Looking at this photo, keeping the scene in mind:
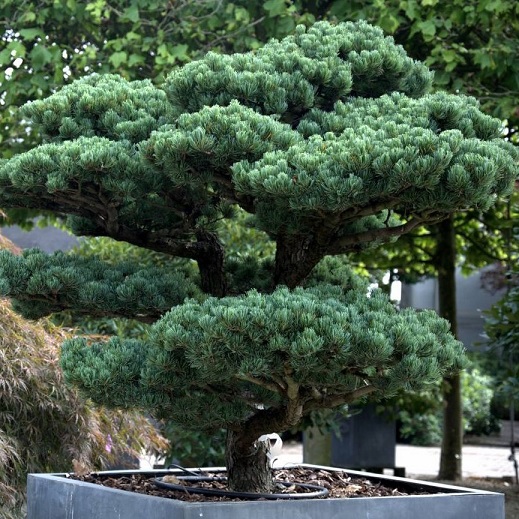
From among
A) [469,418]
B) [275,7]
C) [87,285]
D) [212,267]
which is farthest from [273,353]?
[469,418]

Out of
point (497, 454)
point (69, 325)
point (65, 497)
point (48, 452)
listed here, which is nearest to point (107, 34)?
A: point (69, 325)

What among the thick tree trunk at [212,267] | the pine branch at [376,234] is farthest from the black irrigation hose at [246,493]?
the pine branch at [376,234]

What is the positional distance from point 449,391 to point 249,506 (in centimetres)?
546

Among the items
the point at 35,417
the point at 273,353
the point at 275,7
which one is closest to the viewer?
the point at 273,353

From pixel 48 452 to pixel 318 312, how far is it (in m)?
2.75

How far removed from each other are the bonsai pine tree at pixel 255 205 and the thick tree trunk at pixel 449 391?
175 inches

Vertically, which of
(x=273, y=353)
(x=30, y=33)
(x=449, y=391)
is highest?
(x=30, y=33)

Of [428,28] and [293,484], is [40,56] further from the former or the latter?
[293,484]

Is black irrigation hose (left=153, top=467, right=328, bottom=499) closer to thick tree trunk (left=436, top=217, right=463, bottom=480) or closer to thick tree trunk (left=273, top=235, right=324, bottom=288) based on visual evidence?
thick tree trunk (left=273, top=235, right=324, bottom=288)

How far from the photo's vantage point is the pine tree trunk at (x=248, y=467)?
355cm

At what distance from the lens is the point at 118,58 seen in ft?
22.6

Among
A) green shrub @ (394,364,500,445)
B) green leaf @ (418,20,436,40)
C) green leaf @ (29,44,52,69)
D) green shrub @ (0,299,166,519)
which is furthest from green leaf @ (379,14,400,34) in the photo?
green shrub @ (394,364,500,445)

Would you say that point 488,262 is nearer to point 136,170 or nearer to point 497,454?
point 497,454

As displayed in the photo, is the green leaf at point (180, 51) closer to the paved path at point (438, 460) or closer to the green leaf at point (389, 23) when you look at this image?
the green leaf at point (389, 23)
